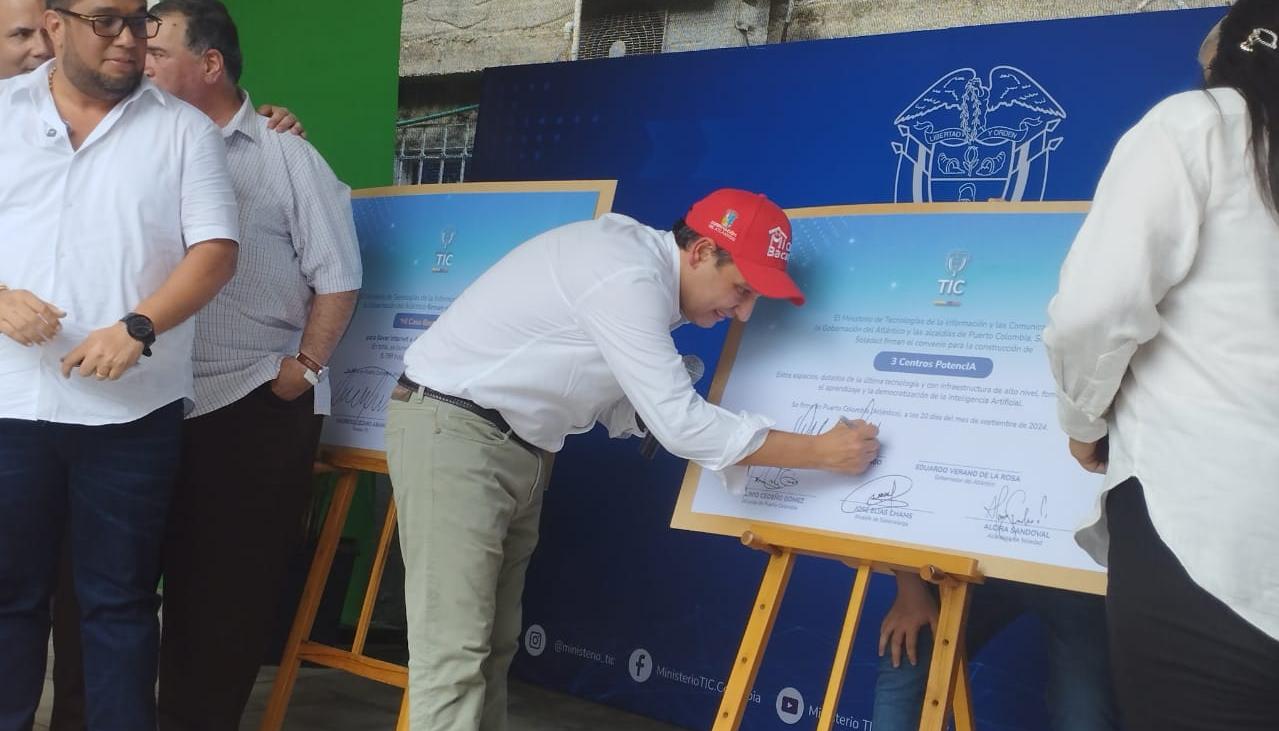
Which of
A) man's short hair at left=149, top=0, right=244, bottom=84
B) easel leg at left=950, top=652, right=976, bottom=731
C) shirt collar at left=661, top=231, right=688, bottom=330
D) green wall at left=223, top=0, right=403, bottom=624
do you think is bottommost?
easel leg at left=950, top=652, right=976, bottom=731

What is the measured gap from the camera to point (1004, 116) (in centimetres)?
308

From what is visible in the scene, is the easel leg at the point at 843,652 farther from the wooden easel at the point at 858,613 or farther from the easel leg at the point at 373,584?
the easel leg at the point at 373,584

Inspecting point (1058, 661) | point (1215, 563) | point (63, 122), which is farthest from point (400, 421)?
point (1215, 563)

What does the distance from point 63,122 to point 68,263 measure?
0.84 ft

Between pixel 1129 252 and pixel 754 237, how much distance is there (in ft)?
3.22

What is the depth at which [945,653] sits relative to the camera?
6.73 feet

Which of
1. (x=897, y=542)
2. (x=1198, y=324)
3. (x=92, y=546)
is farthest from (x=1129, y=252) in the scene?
(x=92, y=546)

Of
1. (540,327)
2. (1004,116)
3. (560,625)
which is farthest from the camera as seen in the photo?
(560,625)

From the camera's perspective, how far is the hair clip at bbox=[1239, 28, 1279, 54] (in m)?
1.36

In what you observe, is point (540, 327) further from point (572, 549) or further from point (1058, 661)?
point (572, 549)

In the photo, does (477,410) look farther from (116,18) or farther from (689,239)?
(116,18)

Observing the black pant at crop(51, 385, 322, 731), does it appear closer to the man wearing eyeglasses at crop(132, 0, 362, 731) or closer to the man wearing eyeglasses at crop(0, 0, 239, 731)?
the man wearing eyeglasses at crop(132, 0, 362, 731)

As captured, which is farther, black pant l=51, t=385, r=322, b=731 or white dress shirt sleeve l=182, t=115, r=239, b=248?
black pant l=51, t=385, r=322, b=731

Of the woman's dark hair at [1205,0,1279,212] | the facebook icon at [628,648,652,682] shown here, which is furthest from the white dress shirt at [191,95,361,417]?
the woman's dark hair at [1205,0,1279,212]
